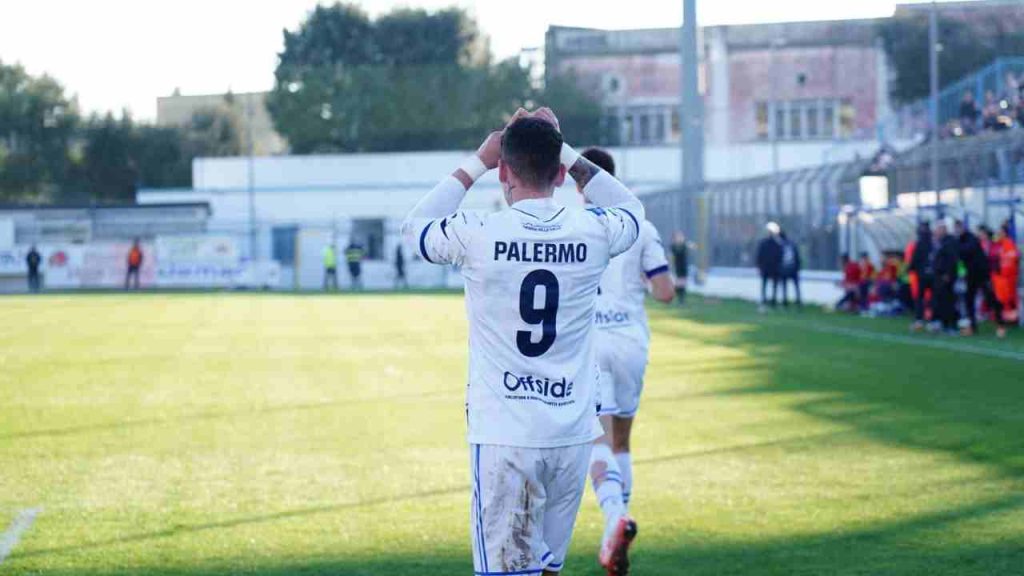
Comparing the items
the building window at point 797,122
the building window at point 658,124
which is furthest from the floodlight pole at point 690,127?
the building window at point 658,124

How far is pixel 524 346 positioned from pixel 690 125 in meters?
43.0

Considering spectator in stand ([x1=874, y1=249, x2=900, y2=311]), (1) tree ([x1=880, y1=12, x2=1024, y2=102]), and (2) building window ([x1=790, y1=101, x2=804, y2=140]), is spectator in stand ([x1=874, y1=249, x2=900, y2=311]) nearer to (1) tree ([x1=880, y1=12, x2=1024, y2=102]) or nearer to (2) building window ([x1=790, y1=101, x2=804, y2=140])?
(1) tree ([x1=880, y1=12, x2=1024, y2=102])

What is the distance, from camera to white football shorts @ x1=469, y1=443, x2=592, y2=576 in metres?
5.51

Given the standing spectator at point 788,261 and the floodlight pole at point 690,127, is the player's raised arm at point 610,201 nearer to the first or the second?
the standing spectator at point 788,261

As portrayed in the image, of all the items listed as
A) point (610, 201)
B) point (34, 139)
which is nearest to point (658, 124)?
point (34, 139)

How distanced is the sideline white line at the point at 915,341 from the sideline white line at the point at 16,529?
15.0m

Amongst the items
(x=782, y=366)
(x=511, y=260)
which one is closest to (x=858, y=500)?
(x=511, y=260)

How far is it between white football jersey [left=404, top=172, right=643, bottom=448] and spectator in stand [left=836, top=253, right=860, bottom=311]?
103 feet

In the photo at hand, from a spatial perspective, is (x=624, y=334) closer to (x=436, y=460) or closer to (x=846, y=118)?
(x=436, y=460)

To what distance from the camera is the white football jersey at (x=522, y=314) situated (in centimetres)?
555

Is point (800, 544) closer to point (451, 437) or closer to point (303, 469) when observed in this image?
point (303, 469)

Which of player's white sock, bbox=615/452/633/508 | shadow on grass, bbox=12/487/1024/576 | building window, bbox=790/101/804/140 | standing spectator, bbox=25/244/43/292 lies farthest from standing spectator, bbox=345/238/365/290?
player's white sock, bbox=615/452/633/508

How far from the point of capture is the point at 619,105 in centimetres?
7275

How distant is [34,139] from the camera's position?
3211 inches
